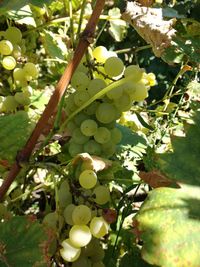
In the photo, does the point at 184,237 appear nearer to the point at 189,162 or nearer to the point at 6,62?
the point at 189,162

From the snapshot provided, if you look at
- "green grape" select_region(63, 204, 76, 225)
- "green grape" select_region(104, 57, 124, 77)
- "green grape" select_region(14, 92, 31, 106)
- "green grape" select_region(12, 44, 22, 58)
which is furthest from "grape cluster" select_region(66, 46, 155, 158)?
"green grape" select_region(12, 44, 22, 58)

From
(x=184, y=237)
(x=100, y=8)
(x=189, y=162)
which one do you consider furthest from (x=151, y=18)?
(x=184, y=237)

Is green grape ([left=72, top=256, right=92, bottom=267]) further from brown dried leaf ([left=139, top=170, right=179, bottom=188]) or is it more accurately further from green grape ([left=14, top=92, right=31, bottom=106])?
green grape ([left=14, top=92, right=31, bottom=106])

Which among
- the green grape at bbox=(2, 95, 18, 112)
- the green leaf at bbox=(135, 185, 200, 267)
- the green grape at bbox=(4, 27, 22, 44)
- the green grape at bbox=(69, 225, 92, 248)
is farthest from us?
the green grape at bbox=(4, 27, 22, 44)

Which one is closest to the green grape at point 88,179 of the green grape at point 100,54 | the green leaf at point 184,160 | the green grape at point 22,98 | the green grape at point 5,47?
the green leaf at point 184,160

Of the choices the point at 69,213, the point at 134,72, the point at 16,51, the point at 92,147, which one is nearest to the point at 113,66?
the point at 134,72

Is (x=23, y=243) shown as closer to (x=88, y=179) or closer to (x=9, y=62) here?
(x=88, y=179)
